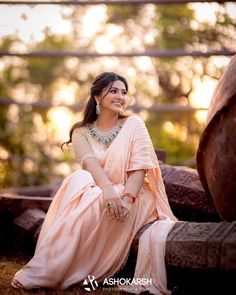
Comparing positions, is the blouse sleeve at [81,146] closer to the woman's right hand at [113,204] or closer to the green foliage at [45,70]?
the woman's right hand at [113,204]

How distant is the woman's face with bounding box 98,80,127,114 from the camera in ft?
10.5

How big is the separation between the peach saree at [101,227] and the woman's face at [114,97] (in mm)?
111

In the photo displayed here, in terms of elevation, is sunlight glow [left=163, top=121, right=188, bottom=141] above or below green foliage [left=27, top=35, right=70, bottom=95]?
below

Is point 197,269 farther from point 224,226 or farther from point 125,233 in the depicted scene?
point 125,233

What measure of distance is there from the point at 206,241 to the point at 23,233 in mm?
1810

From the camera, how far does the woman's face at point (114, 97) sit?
319 cm

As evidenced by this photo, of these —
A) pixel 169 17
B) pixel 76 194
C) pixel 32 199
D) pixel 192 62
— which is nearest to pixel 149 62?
pixel 169 17

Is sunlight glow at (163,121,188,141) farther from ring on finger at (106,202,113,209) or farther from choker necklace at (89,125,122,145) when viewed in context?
ring on finger at (106,202,113,209)

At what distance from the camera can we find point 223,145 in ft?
7.94

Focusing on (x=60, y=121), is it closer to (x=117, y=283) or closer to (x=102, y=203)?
(x=102, y=203)

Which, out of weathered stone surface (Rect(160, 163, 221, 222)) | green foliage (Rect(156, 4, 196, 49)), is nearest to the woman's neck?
weathered stone surface (Rect(160, 163, 221, 222))

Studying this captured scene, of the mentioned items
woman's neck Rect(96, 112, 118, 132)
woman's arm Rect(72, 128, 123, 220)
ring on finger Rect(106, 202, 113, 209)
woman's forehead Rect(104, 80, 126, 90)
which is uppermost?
woman's forehead Rect(104, 80, 126, 90)

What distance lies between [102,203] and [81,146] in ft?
1.56

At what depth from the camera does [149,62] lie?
11.4 meters
